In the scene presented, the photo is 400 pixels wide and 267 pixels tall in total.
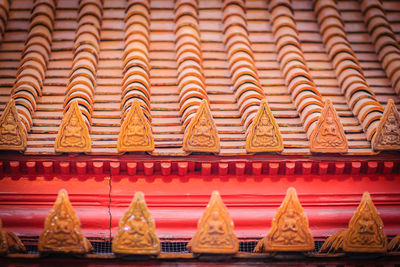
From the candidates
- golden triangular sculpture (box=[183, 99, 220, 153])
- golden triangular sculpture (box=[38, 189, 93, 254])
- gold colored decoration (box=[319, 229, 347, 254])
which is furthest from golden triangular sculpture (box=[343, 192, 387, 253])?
golden triangular sculpture (box=[38, 189, 93, 254])

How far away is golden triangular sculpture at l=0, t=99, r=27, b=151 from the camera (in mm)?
9305

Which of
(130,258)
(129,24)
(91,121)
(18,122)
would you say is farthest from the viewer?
(129,24)

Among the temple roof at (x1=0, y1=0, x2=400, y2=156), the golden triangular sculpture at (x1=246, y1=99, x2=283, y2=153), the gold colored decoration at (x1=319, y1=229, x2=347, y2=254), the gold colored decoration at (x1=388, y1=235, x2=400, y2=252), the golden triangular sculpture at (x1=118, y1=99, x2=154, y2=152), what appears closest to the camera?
the gold colored decoration at (x1=319, y1=229, x2=347, y2=254)

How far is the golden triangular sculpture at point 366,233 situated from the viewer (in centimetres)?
807

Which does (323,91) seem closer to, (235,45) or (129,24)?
(235,45)

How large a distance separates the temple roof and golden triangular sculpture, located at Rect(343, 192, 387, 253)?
5.67 ft

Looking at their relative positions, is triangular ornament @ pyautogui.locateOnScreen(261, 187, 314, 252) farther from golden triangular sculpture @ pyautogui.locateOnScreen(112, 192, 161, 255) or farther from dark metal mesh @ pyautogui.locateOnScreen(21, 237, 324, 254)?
dark metal mesh @ pyautogui.locateOnScreen(21, 237, 324, 254)

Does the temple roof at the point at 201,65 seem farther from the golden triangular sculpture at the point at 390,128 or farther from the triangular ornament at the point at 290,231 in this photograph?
the triangular ornament at the point at 290,231

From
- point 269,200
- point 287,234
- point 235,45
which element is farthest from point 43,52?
point 287,234

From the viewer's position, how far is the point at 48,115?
409 inches

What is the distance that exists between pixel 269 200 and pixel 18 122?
3631mm

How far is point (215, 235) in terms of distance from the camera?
7949 mm

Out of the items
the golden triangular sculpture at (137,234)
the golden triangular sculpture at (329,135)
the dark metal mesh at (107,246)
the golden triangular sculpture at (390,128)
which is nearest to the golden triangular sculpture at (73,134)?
the dark metal mesh at (107,246)

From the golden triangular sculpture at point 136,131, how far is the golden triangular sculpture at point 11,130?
134 centimetres
